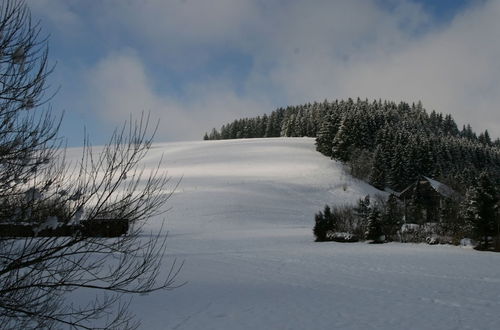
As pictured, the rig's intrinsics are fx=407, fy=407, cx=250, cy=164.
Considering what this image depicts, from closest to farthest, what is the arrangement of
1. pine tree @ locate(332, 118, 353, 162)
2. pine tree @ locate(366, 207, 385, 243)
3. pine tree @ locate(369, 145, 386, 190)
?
pine tree @ locate(366, 207, 385, 243) → pine tree @ locate(369, 145, 386, 190) → pine tree @ locate(332, 118, 353, 162)

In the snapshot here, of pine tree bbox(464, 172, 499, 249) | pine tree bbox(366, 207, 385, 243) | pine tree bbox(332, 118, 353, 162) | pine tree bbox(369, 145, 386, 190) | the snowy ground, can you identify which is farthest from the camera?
pine tree bbox(332, 118, 353, 162)

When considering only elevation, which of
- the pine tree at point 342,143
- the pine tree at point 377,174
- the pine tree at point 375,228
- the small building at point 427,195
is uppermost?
the pine tree at point 342,143

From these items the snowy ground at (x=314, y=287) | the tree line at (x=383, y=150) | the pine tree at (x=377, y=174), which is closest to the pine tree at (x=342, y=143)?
the tree line at (x=383, y=150)

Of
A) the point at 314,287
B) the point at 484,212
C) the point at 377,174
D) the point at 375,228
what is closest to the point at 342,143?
the point at 377,174

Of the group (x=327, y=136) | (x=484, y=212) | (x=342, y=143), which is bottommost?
(x=484, y=212)

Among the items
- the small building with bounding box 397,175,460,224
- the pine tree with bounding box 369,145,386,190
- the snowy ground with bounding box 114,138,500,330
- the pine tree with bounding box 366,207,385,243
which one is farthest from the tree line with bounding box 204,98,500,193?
the snowy ground with bounding box 114,138,500,330

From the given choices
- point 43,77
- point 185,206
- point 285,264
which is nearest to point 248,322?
point 43,77

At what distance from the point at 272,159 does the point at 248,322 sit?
60.8 metres

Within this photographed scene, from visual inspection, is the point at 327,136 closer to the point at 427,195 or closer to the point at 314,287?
the point at 427,195

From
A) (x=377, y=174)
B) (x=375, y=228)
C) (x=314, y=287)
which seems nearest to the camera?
(x=314, y=287)

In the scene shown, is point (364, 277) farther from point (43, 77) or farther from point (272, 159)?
point (272, 159)

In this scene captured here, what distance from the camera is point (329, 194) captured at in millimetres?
51719

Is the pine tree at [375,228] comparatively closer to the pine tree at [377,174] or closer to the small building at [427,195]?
the small building at [427,195]

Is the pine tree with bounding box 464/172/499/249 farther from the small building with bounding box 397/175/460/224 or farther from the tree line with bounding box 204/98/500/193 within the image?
the tree line with bounding box 204/98/500/193
